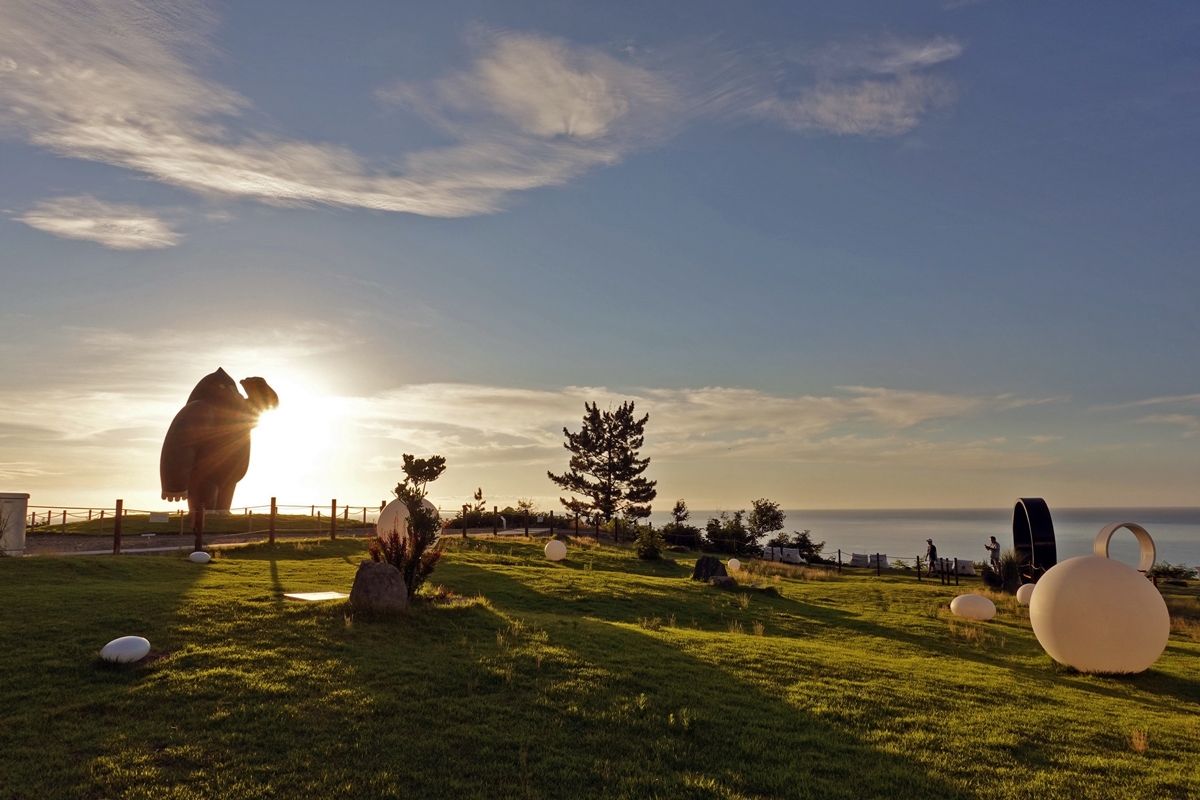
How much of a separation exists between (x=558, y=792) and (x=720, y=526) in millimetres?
58089

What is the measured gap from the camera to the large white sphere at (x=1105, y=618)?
16.6 metres

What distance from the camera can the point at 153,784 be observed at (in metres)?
7.93

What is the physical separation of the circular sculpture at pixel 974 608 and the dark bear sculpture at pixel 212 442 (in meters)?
33.0

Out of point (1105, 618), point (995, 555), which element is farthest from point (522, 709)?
point (995, 555)

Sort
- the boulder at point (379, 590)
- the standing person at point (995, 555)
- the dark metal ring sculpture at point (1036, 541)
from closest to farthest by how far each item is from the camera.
Result: the boulder at point (379, 590) → the dark metal ring sculpture at point (1036, 541) → the standing person at point (995, 555)

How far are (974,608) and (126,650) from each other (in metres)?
26.3

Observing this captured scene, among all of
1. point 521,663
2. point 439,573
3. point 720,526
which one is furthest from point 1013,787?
point 720,526

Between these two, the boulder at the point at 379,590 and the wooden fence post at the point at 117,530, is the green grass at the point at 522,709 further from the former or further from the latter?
the wooden fence post at the point at 117,530

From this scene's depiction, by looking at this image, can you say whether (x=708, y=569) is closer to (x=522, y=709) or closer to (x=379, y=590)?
(x=379, y=590)

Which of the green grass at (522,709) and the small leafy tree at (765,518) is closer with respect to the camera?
the green grass at (522,709)

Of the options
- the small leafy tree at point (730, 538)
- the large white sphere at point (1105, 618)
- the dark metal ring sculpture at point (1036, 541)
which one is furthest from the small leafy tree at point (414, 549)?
the small leafy tree at point (730, 538)

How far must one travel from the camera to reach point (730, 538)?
205ft

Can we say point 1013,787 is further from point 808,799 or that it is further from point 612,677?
point 612,677

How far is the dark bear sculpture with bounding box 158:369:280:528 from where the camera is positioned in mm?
34688
